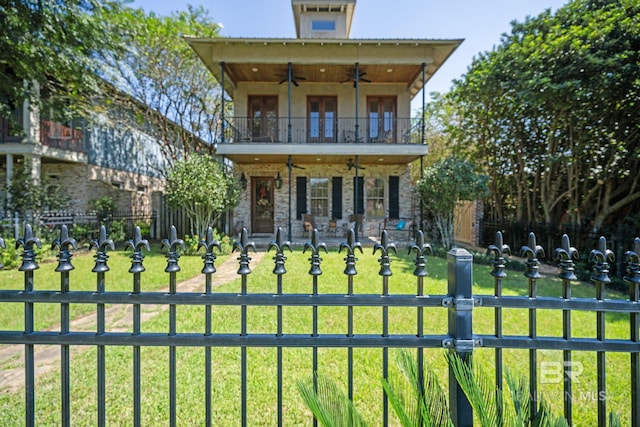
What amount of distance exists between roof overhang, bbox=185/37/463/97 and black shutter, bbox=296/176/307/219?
175 inches

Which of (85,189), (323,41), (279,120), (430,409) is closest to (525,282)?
(430,409)

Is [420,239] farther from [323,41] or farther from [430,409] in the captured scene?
[323,41]

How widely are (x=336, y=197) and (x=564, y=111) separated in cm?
809

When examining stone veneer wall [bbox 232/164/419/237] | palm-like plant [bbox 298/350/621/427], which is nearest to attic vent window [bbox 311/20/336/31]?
stone veneer wall [bbox 232/164/419/237]

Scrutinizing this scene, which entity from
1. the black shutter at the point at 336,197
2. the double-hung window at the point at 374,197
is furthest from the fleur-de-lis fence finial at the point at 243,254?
the double-hung window at the point at 374,197

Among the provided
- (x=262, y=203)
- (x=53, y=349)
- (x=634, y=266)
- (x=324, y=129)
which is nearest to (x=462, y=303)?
(x=634, y=266)

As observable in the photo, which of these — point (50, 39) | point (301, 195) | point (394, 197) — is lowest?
point (394, 197)

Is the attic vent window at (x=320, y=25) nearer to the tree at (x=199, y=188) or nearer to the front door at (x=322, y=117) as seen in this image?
the front door at (x=322, y=117)

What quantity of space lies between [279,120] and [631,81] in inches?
428

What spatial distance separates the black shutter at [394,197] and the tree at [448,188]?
8.48ft

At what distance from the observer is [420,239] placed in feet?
5.72

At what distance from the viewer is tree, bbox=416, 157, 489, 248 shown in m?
9.68

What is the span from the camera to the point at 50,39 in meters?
6.77

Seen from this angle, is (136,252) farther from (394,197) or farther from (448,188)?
(394,197)
